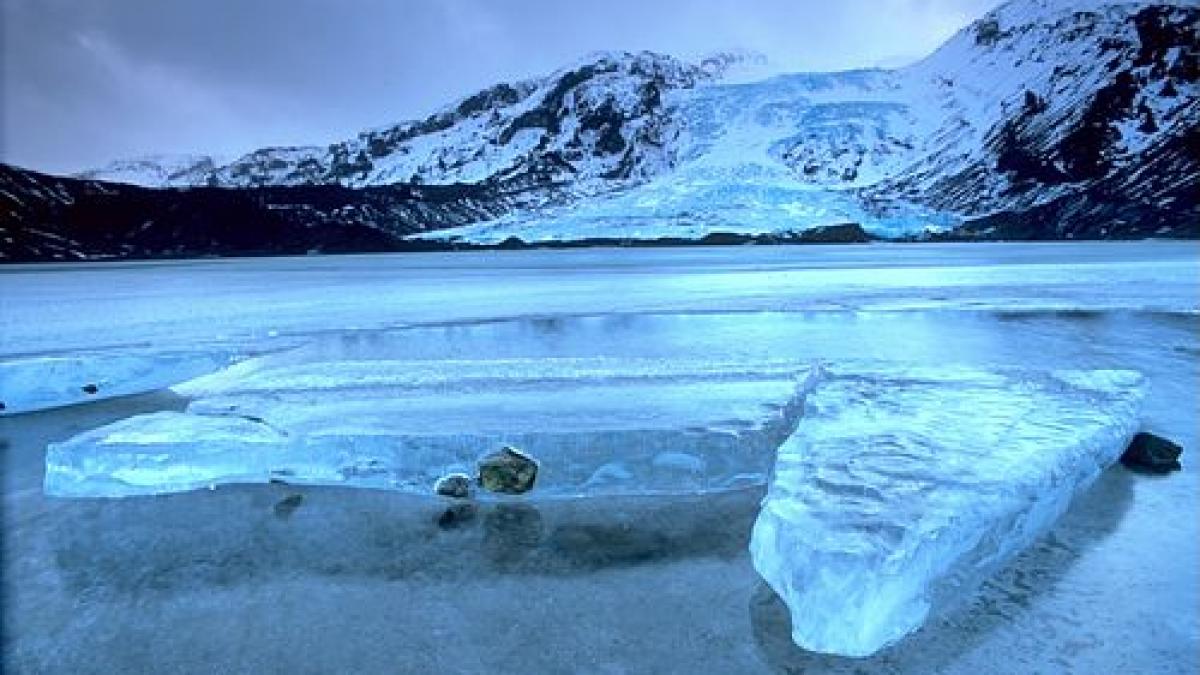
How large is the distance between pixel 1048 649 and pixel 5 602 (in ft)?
13.6

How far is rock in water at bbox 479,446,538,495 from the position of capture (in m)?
4.61

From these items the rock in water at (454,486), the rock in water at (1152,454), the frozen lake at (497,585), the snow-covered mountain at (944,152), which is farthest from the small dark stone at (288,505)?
the snow-covered mountain at (944,152)

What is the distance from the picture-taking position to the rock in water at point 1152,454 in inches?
180

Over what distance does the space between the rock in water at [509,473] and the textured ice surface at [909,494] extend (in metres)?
1.56

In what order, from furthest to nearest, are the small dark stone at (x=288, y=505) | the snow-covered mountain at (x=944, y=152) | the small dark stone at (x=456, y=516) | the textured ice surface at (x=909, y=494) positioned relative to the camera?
the snow-covered mountain at (x=944, y=152)
the small dark stone at (x=288, y=505)
the small dark stone at (x=456, y=516)
the textured ice surface at (x=909, y=494)

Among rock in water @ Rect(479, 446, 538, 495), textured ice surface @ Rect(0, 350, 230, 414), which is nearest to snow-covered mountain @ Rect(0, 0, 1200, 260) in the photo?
textured ice surface @ Rect(0, 350, 230, 414)

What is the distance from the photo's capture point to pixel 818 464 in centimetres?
372

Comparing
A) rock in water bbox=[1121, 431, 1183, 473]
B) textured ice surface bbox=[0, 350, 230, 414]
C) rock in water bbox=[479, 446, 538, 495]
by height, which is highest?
rock in water bbox=[1121, 431, 1183, 473]

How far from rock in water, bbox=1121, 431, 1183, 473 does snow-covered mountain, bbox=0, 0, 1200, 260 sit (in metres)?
82.9

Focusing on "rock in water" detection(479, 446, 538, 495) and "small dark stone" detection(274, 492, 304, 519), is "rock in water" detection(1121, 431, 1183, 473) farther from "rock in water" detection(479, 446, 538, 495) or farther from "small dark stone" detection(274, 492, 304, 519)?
"small dark stone" detection(274, 492, 304, 519)

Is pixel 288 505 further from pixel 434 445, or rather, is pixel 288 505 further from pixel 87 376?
pixel 87 376

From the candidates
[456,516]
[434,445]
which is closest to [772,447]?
[456,516]

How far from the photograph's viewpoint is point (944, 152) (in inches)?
4995

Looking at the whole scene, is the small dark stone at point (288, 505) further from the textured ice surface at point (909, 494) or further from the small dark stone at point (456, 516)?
the textured ice surface at point (909, 494)
